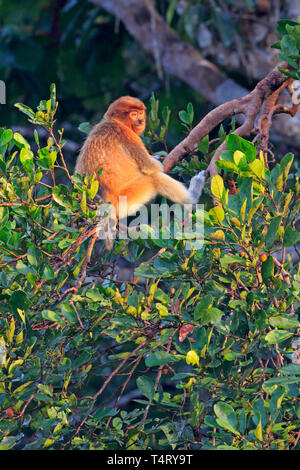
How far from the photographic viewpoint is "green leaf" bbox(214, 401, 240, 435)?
82.2 inches

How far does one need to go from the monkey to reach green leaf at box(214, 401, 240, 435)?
1.80 metres

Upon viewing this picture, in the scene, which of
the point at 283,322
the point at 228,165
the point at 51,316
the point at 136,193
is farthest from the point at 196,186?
the point at 283,322

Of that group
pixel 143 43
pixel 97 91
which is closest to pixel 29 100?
pixel 97 91

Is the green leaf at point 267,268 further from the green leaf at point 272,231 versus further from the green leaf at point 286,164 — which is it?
the green leaf at point 286,164

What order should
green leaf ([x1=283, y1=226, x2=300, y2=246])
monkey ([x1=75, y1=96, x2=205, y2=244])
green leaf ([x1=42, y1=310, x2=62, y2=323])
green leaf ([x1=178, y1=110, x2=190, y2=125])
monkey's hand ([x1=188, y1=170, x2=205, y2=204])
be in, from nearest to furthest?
green leaf ([x1=283, y1=226, x2=300, y2=246]), green leaf ([x1=42, y1=310, x2=62, y2=323]), monkey's hand ([x1=188, y1=170, x2=205, y2=204]), green leaf ([x1=178, y1=110, x2=190, y2=125]), monkey ([x1=75, y1=96, x2=205, y2=244])

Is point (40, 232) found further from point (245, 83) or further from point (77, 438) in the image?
point (245, 83)

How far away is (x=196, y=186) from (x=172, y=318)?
4.71 ft

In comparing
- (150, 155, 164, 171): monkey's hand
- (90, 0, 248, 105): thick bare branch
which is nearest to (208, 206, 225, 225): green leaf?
(150, 155, 164, 171): monkey's hand

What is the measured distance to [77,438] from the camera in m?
2.44

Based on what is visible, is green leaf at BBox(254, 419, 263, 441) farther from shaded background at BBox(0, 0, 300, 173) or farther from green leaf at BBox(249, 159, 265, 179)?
shaded background at BBox(0, 0, 300, 173)

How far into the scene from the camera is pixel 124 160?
13.2 feet

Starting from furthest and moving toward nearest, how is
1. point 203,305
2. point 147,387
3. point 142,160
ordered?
point 142,160 → point 147,387 → point 203,305

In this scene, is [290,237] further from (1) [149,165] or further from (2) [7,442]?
(1) [149,165]

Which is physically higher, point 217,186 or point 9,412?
point 217,186
